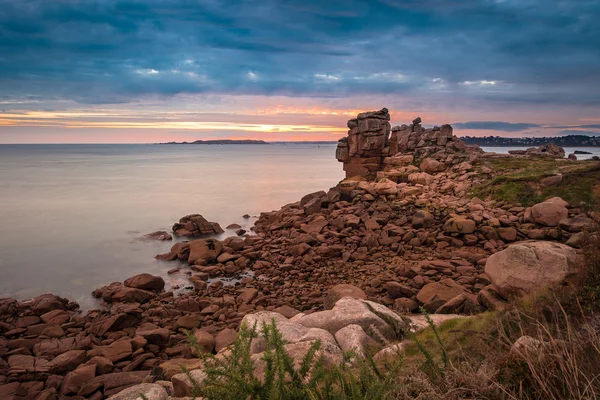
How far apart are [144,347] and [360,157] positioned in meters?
26.8

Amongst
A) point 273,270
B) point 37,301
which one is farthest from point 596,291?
point 37,301

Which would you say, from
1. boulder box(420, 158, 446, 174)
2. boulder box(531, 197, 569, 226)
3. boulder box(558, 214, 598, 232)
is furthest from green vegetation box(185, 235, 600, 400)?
boulder box(420, 158, 446, 174)

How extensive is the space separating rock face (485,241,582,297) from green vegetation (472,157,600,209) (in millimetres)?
10606

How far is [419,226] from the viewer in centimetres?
2022

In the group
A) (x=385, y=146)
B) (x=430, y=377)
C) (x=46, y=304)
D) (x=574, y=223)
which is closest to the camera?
(x=430, y=377)

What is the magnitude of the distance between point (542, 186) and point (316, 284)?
1483 cm

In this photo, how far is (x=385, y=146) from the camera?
34344mm

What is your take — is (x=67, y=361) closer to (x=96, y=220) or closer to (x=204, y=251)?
(x=204, y=251)

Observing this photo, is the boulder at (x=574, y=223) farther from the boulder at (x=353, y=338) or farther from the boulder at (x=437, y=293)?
the boulder at (x=353, y=338)

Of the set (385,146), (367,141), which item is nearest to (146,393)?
(367,141)

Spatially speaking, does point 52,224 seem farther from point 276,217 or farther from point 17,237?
point 276,217

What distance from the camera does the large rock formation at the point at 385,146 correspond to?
32.1 m

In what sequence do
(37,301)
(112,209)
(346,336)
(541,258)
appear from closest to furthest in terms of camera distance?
1. (346,336)
2. (541,258)
3. (37,301)
4. (112,209)

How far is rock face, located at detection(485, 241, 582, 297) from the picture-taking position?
9.14 meters
